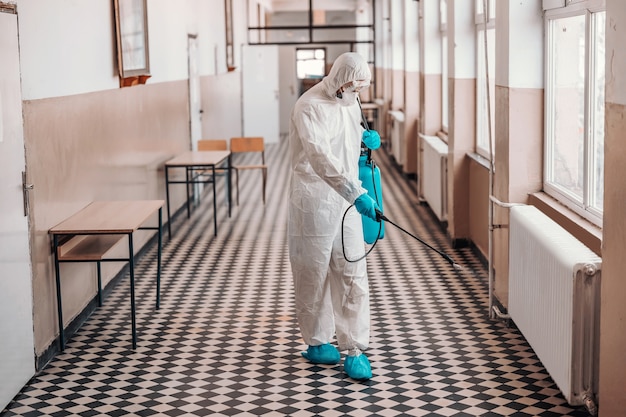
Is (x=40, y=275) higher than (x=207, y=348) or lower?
higher

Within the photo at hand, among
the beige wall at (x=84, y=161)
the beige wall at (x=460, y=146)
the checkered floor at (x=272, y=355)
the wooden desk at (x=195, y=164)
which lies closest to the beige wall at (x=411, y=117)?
the wooden desk at (x=195, y=164)

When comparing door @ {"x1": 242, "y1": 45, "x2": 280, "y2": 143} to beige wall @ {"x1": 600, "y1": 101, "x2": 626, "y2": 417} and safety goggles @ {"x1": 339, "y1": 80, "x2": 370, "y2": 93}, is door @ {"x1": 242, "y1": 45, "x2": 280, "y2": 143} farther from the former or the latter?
beige wall @ {"x1": 600, "y1": 101, "x2": 626, "y2": 417}

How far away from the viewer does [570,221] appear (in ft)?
15.8

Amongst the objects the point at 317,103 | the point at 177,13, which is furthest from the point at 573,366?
the point at 177,13

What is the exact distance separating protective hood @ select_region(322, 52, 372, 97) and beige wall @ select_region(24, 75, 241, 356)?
5.30ft

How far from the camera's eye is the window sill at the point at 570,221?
438 centimetres

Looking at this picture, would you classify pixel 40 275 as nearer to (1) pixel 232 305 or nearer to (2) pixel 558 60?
(1) pixel 232 305

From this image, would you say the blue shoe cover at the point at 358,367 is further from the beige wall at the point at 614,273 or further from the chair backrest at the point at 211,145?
the chair backrest at the point at 211,145

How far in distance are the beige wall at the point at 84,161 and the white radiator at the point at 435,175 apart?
2715 millimetres

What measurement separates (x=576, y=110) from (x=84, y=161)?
318 cm

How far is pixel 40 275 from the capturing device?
496cm

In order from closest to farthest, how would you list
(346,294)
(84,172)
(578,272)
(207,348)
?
(578,272) → (346,294) → (207,348) → (84,172)

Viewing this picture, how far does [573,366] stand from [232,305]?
9.51 ft

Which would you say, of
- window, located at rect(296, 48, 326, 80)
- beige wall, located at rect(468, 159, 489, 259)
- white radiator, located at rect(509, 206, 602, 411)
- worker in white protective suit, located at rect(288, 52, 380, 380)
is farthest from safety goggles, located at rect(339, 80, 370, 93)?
window, located at rect(296, 48, 326, 80)
